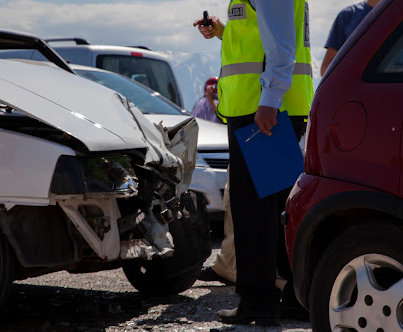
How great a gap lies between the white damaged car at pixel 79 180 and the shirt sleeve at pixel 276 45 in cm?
83

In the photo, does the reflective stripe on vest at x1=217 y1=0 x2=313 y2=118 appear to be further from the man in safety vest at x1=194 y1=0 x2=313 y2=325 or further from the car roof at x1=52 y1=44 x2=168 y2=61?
the car roof at x1=52 y1=44 x2=168 y2=61

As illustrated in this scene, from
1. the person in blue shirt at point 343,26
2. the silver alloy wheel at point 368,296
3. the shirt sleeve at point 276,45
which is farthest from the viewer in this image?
the person in blue shirt at point 343,26

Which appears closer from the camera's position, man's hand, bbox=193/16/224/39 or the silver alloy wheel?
the silver alloy wheel

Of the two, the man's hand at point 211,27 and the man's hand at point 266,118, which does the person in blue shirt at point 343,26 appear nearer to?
the man's hand at point 211,27

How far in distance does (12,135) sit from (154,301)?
1670 mm

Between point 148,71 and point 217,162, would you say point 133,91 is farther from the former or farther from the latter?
point 148,71

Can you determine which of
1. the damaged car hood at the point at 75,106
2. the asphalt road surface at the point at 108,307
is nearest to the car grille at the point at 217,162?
the asphalt road surface at the point at 108,307

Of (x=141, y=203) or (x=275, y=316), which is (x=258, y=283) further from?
(x=141, y=203)

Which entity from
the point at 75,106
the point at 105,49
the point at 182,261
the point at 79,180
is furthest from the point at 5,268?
the point at 105,49

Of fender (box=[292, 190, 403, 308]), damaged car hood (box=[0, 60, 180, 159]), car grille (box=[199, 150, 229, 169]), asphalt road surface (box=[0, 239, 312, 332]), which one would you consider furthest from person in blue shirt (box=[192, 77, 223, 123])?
fender (box=[292, 190, 403, 308])

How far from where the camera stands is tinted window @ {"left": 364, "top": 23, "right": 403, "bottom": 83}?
3219 mm

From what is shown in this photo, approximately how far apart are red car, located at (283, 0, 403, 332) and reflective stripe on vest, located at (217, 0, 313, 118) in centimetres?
92

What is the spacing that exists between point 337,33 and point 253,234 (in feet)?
6.63

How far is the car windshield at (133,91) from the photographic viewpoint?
802 centimetres
